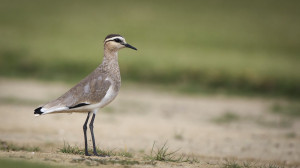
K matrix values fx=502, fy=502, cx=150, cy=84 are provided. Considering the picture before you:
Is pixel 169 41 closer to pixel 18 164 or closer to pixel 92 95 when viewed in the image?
pixel 92 95

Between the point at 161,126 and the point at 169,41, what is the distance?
1079 centimetres

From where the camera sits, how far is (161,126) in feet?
40.1

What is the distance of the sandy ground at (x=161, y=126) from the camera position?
31.7 ft

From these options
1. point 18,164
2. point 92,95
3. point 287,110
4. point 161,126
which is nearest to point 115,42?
point 92,95

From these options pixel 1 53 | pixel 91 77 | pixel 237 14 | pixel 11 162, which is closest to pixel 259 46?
pixel 237 14

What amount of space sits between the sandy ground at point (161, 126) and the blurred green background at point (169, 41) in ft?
5.17

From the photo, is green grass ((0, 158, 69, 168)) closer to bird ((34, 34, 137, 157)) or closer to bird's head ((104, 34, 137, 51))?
bird ((34, 34, 137, 157))

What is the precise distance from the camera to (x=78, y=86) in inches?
303

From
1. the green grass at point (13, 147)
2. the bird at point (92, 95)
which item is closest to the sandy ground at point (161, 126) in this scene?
the green grass at point (13, 147)

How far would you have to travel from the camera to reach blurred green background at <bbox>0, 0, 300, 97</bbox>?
18266 millimetres

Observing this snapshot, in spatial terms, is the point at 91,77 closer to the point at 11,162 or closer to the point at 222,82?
the point at 11,162

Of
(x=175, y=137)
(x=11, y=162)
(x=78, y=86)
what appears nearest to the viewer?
(x=11, y=162)

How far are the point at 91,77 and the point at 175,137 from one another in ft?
11.9

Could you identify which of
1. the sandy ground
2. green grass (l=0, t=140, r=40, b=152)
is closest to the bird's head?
the sandy ground
